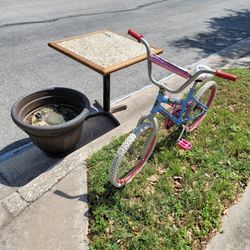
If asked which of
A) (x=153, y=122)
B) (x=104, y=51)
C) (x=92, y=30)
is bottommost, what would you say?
(x=92, y=30)

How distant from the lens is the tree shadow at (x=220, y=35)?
26.4 feet

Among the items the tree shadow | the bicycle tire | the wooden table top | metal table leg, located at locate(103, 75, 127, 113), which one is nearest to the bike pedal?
the bicycle tire

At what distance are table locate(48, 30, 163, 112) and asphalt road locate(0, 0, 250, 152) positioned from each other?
1.32m

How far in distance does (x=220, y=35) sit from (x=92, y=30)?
152 inches

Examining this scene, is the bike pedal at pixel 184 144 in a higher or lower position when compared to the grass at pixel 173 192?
higher

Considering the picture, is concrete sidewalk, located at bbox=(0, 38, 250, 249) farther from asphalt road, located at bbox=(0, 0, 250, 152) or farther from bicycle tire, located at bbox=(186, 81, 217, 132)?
bicycle tire, located at bbox=(186, 81, 217, 132)

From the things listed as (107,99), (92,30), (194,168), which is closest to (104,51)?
(107,99)

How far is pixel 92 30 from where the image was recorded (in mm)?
8398

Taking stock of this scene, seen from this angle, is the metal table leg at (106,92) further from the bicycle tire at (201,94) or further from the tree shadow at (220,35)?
the tree shadow at (220,35)

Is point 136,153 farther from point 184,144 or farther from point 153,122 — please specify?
point 184,144

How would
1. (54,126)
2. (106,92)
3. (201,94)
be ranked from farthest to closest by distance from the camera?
(106,92) → (201,94) → (54,126)

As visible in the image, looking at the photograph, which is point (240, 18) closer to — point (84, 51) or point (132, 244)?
point (84, 51)

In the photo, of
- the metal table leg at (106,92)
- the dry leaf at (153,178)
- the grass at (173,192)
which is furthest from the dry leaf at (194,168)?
the metal table leg at (106,92)

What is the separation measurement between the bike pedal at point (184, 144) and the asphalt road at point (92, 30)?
1951mm
